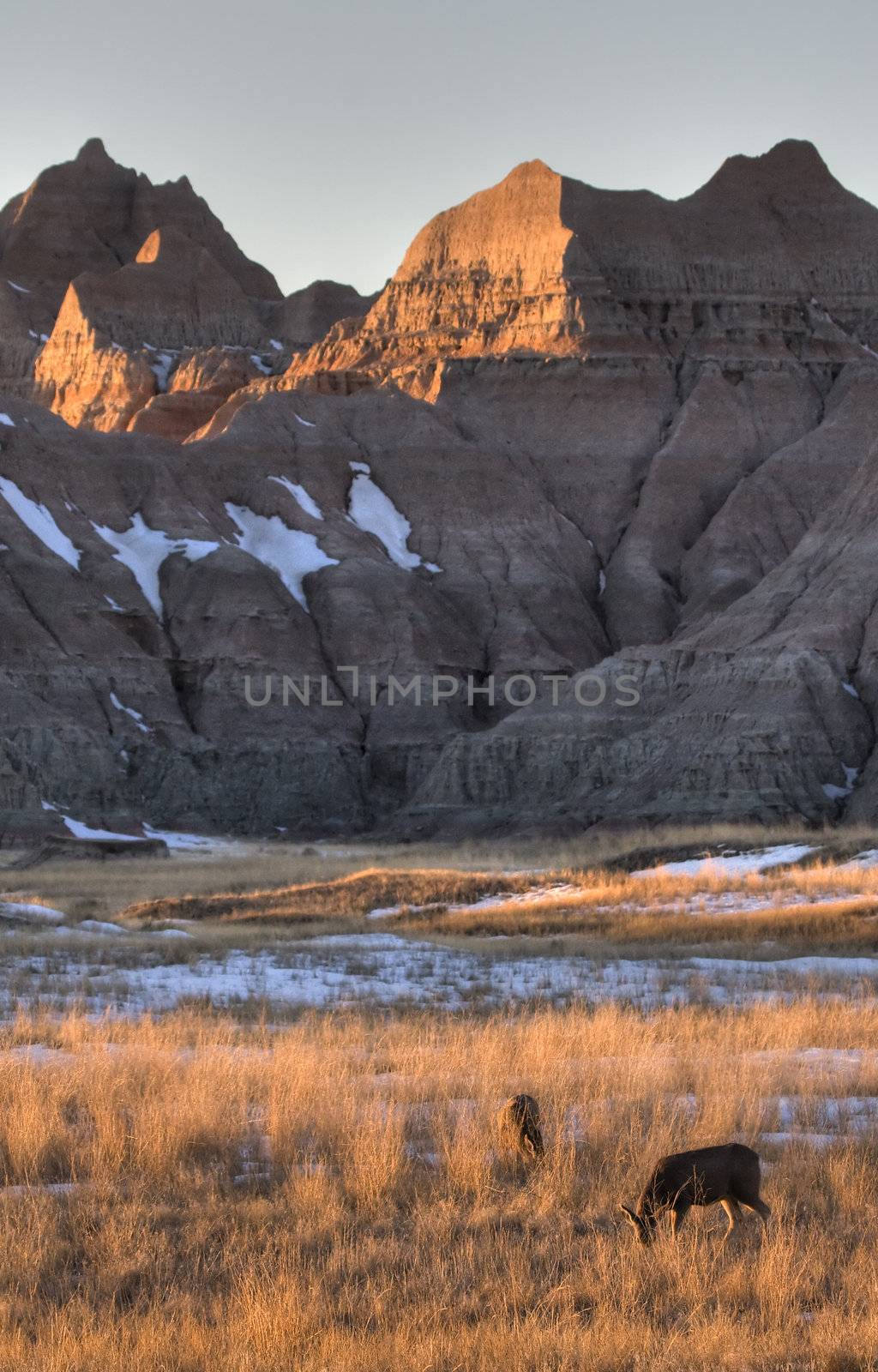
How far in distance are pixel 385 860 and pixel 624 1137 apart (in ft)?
161

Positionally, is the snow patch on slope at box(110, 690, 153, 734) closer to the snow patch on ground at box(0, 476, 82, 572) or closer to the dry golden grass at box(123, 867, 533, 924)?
the snow patch on ground at box(0, 476, 82, 572)

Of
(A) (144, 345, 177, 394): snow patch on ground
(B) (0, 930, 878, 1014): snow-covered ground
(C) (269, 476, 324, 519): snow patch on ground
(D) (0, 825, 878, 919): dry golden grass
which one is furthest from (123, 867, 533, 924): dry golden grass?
(A) (144, 345, 177, 394): snow patch on ground

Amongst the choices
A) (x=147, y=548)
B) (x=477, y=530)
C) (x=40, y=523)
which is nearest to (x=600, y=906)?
(x=40, y=523)

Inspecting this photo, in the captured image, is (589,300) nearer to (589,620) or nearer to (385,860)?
(589,620)

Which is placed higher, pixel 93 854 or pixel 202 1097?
pixel 93 854

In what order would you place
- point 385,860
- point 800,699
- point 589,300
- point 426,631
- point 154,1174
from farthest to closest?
1. point 589,300
2. point 426,631
3. point 800,699
4. point 385,860
5. point 154,1174

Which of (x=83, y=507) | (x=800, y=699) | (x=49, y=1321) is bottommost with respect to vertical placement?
(x=49, y=1321)

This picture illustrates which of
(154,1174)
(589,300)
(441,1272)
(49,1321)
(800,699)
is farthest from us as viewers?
(589,300)

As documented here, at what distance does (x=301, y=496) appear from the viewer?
98.5 meters

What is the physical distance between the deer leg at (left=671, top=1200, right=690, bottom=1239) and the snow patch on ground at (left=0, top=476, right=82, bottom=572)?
81137 millimetres

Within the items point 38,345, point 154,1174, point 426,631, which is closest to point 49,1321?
point 154,1174

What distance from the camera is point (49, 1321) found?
717 centimetres

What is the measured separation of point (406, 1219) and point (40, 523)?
272 ft

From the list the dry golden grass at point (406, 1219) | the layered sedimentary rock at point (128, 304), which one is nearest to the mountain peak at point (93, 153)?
the layered sedimentary rock at point (128, 304)
